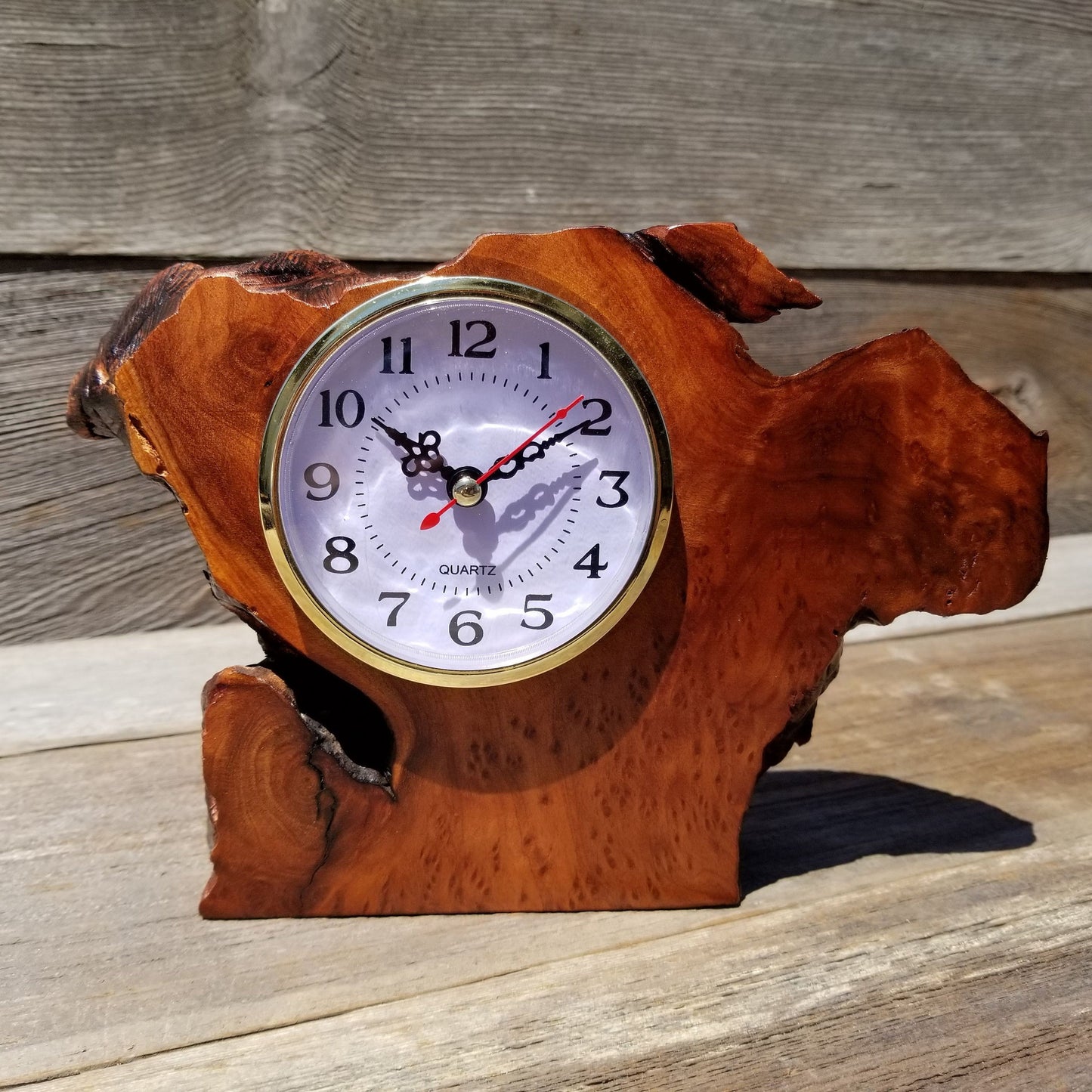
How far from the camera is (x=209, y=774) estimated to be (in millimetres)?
1027

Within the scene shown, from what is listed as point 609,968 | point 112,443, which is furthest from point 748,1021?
point 112,443

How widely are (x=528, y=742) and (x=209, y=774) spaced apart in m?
0.29

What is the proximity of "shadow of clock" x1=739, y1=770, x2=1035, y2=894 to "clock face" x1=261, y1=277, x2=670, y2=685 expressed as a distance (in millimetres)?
351

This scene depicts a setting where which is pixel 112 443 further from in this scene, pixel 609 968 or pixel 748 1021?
pixel 748 1021

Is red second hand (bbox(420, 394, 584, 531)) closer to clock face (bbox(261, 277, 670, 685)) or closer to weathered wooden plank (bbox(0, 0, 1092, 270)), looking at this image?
clock face (bbox(261, 277, 670, 685))

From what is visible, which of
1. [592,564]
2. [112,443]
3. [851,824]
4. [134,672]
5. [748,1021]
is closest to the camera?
[748,1021]

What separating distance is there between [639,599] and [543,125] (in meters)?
1.10

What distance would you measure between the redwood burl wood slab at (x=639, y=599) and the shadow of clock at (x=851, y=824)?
132mm

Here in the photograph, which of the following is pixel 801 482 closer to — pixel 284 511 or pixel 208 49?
pixel 284 511

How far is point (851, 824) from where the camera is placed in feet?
4.07

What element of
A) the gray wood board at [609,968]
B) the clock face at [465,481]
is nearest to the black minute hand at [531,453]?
the clock face at [465,481]

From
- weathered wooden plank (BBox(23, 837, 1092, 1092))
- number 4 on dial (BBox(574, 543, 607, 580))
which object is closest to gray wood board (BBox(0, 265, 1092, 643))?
number 4 on dial (BBox(574, 543, 607, 580))

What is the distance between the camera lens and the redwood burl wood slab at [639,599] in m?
0.99

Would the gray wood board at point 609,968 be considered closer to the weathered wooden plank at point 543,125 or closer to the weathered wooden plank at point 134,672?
the weathered wooden plank at point 134,672
